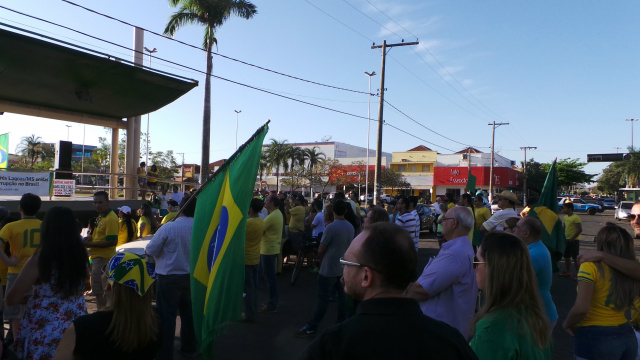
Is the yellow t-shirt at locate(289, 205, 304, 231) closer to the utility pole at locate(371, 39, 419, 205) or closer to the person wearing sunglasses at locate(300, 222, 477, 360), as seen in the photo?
the person wearing sunglasses at locate(300, 222, 477, 360)

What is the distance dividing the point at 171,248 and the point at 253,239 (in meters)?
2.13

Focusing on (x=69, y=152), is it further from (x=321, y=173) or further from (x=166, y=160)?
(x=321, y=173)

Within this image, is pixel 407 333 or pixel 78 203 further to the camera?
pixel 78 203

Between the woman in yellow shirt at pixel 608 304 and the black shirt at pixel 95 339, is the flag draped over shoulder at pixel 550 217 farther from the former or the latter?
the black shirt at pixel 95 339

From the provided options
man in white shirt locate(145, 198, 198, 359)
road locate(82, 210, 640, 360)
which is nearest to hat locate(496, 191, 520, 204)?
road locate(82, 210, 640, 360)

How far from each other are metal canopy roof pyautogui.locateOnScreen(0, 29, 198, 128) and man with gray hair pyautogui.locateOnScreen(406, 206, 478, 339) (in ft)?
34.3

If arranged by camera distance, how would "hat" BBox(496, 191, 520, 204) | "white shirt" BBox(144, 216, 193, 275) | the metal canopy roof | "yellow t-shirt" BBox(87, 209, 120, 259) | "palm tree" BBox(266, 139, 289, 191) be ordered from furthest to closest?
1. "palm tree" BBox(266, 139, 289, 191)
2. the metal canopy roof
3. "hat" BBox(496, 191, 520, 204)
4. "yellow t-shirt" BBox(87, 209, 120, 259)
5. "white shirt" BBox(144, 216, 193, 275)

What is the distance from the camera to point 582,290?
10.5 feet

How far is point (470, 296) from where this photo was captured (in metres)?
3.46

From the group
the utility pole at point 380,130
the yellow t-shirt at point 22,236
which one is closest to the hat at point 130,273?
the yellow t-shirt at point 22,236

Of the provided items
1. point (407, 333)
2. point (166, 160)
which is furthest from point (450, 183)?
point (407, 333)

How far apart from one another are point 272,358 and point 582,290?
11.4 feet

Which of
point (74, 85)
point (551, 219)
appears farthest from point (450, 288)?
point (74, 85)

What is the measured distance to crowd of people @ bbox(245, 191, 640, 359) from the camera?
1.50 m
